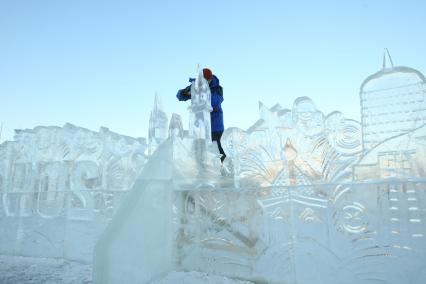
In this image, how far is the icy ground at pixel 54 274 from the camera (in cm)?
359

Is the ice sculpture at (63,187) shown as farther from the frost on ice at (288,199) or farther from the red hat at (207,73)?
the red hat at (207,73)

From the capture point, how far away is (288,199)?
3.36 metres

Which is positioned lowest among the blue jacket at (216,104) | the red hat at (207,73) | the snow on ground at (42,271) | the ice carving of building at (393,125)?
the snow on ground at (42,271)

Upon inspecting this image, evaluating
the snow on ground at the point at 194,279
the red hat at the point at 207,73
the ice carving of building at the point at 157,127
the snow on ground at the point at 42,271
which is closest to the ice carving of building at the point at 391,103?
the snow on ground at the point at 194,279

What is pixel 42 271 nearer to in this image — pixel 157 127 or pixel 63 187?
pixel 63 187

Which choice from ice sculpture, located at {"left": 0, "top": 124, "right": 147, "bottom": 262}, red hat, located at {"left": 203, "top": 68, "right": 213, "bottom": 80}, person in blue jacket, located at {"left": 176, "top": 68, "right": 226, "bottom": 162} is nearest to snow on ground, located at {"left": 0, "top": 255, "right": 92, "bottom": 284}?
ice sculpture, located at {"left": 0, "top": 124, "right": 147, "bottom": 262}

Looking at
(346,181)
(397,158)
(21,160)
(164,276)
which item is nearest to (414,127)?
(397,158)

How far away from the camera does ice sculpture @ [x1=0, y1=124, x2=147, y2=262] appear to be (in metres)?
5.06

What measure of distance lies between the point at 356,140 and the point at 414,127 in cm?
54

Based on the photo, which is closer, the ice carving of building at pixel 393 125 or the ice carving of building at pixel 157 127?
the ice carving of building at pixel 393 125

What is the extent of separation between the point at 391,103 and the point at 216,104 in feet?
11.4

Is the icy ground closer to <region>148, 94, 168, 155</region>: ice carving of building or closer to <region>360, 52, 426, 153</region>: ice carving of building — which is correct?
<region>148, 94, 168, 155</region>: ice carving of building

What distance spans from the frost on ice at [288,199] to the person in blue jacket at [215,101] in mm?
1021

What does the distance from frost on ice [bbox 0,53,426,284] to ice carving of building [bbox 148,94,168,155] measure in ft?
0.12
